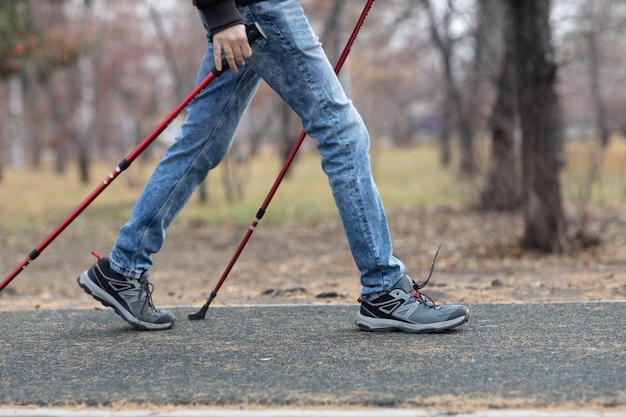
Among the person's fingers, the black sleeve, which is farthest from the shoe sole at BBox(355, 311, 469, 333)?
the black sleeve

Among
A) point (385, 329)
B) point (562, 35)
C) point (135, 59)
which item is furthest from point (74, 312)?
point (135, 59)

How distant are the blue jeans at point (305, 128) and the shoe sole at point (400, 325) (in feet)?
0.41

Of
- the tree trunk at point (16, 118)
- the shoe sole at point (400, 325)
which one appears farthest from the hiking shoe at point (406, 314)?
the tree trunk at point (16, 118)

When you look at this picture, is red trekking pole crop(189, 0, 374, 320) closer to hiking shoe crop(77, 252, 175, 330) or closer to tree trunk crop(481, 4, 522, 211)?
hiking shoe crop(77, 252, 175, 330)

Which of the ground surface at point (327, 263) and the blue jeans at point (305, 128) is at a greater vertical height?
the blue jeans at point (305, 128)

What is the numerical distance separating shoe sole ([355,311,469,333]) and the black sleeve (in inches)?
51.6

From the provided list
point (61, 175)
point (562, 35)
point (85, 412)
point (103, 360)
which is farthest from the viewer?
point (61, 175)

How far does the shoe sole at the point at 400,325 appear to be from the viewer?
362cm

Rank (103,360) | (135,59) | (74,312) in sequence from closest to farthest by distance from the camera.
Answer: (103,360) < (74,312) < (135,59)

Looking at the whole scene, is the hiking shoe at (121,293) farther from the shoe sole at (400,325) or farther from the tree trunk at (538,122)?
the tree trunk at (538,122)

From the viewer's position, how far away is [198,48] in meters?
25.5

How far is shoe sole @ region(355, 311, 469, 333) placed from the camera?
3625 mm

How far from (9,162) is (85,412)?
48044mm

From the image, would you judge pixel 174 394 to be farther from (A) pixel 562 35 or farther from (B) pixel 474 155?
(A) pixel 562 35
